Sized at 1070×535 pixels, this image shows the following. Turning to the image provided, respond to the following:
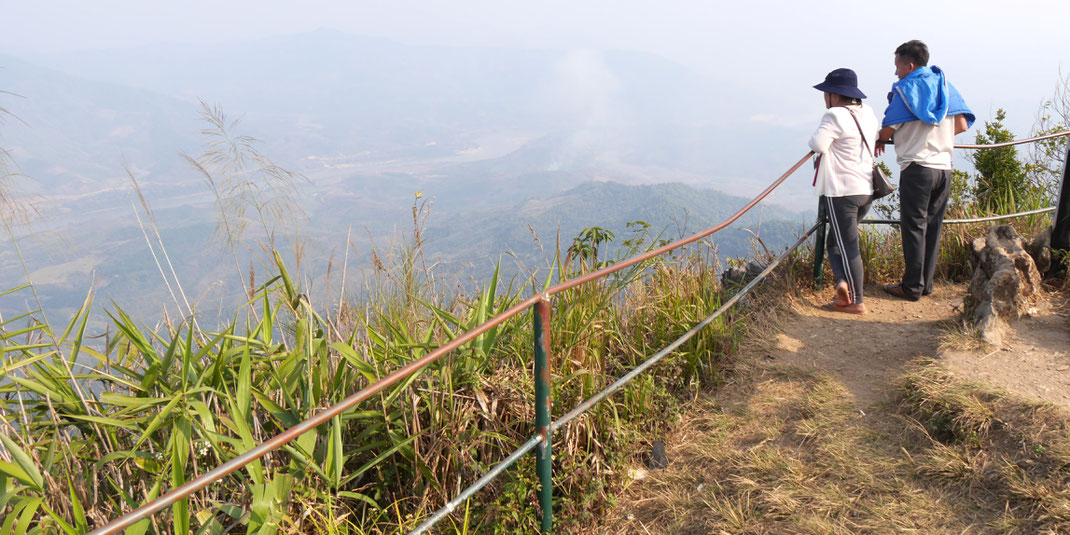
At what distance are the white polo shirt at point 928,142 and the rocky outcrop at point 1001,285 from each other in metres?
0.58

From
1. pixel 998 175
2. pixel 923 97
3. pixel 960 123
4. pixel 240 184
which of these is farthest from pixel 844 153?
pixel 998 175

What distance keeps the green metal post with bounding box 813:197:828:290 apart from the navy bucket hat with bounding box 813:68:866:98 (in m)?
0.66

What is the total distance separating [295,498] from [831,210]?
3493 millimetres

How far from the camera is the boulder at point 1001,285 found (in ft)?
10.7

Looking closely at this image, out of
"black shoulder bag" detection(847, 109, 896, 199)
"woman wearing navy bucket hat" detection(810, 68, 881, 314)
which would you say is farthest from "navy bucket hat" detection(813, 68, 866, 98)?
"black shoulder bag" detection(847, 109, 896, 199)

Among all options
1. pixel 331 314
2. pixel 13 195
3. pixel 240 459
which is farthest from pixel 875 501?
pixel 13 195

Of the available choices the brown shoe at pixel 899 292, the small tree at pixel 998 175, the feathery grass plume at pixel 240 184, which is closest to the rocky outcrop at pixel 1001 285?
the brown shoe at pixel 899 292

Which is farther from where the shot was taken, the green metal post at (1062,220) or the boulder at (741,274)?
the boulder at (741,274)

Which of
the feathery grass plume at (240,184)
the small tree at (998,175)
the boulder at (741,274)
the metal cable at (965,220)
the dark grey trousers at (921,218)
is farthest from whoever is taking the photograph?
the small tree at (998,175)

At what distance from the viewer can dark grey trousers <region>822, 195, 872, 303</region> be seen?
3.91 meters

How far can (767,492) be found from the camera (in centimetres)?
239

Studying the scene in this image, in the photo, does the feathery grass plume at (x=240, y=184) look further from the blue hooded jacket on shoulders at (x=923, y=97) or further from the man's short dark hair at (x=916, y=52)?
the man's short dark hair at (x=916, y=52)

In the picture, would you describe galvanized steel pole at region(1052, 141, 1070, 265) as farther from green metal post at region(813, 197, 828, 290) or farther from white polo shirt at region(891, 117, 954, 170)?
green metal post at region(813, 197, 828, 290)

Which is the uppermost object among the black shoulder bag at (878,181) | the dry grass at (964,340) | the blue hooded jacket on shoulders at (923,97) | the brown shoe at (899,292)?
the blue hooded jacket on shoulders at (923,97)
